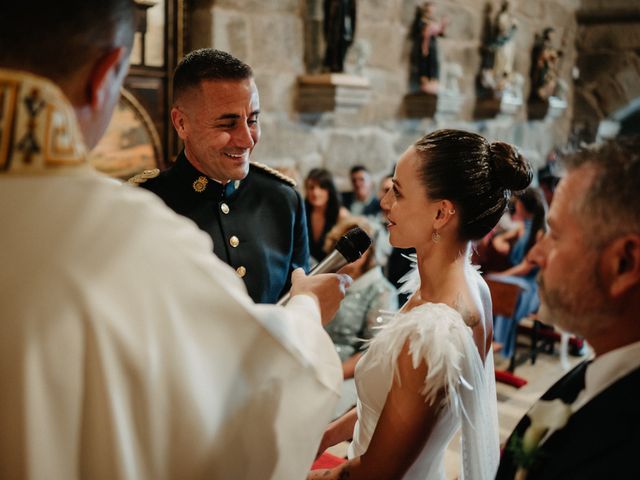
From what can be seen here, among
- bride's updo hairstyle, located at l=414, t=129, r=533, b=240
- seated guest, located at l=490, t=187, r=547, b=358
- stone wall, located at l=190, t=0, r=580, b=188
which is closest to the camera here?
bride's updo hairstyle, located at l=414, t=129, r=533, b=240

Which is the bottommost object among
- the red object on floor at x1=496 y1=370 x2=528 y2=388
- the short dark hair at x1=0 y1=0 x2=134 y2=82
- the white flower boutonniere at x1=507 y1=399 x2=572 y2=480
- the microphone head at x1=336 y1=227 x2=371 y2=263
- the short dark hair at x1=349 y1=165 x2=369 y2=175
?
the red object on floor at x1=496 y1=370 x2=528 y2=388

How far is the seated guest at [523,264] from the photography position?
177 inches

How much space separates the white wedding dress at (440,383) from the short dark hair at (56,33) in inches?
33.8

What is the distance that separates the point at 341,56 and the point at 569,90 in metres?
5.27

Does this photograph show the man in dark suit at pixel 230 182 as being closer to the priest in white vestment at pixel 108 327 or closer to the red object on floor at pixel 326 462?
the red object on floor at pixel 326 462

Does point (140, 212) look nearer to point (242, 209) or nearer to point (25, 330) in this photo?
point (25, 330)

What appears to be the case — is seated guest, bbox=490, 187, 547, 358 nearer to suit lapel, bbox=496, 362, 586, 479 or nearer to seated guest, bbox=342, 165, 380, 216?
seated guest, bbox=342, 165, 380, 216

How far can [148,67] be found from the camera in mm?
3582

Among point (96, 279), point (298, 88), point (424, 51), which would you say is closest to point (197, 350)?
point (96, 279)

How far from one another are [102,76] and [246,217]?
1.06m

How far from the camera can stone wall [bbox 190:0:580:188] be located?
391 centimetres

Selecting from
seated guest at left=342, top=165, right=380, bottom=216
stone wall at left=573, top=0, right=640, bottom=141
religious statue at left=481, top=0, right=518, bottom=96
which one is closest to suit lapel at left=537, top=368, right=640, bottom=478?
seated guest at left=342, top=165, right=380, bottom=216

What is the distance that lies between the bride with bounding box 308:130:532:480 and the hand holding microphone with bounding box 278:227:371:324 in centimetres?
22

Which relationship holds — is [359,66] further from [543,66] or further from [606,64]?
[606,64]
